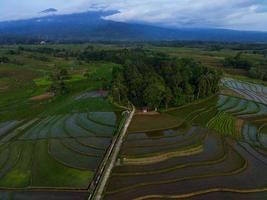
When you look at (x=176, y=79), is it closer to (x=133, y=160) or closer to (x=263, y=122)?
(x=263, y=122)

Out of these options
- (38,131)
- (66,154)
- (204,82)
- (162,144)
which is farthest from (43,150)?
(204,82)

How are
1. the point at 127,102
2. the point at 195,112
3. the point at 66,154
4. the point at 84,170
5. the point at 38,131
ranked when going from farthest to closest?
the point at 127,102, the point at 195,112, the point at 38,131, the point at 66,154, the point at 84,170

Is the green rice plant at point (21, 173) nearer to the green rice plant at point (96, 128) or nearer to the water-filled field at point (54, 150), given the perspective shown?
the water-filled field at point (54, 150)

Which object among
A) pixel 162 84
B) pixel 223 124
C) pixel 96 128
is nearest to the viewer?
pixel 96 128

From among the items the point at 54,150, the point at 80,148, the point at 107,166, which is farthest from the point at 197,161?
the point at 54,150

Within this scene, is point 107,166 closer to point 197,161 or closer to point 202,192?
point 197,161

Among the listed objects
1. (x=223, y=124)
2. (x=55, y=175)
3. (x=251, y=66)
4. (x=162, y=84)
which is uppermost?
(x=162, y=84)

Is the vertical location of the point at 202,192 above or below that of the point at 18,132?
above
